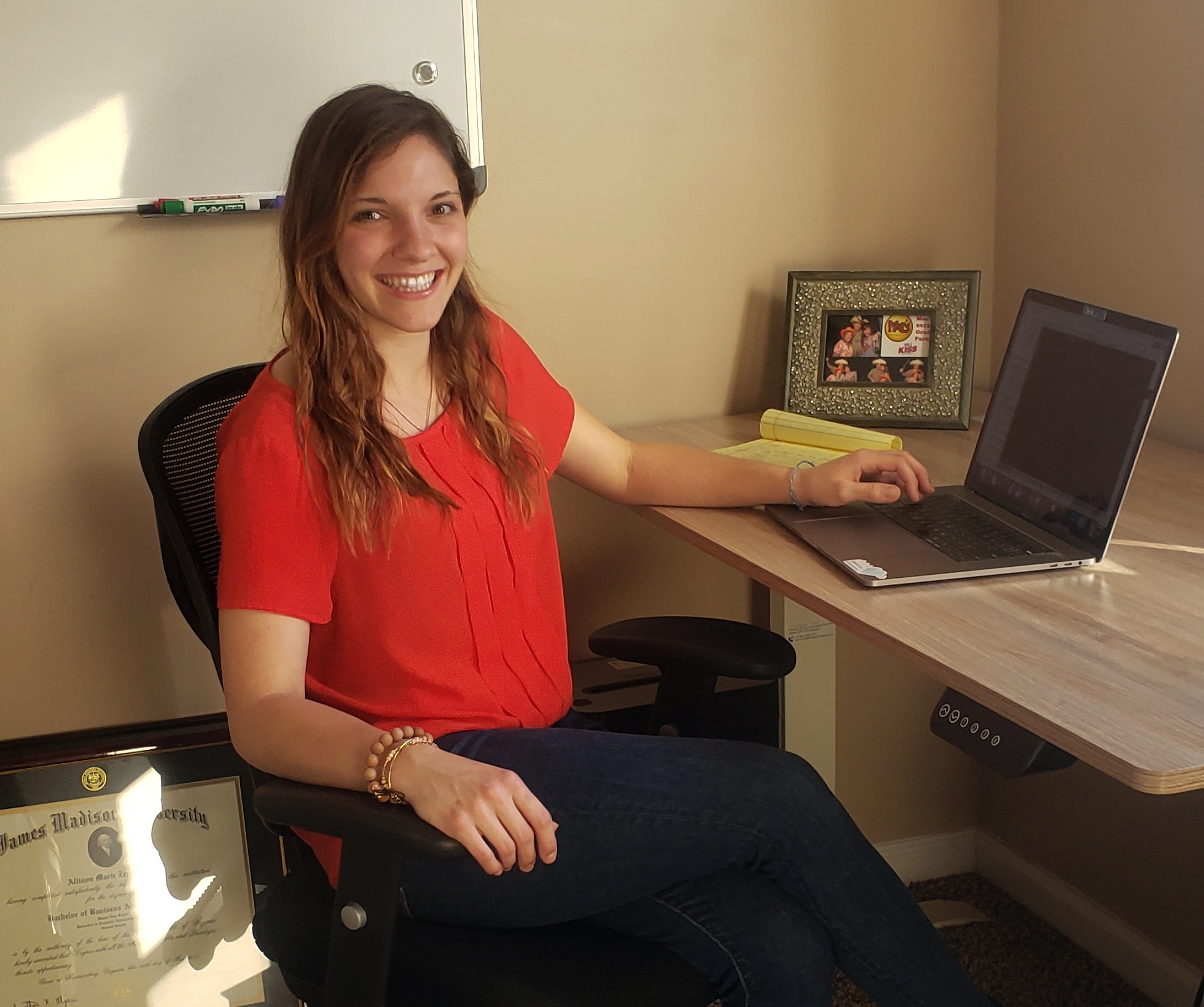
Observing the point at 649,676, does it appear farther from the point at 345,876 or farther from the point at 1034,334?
the point at 345,876

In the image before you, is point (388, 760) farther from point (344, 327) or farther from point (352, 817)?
point (344, 327)

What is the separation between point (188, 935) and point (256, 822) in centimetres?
19

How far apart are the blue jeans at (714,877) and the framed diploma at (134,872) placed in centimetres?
76

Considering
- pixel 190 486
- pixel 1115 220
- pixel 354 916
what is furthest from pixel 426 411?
pixel 1115 220

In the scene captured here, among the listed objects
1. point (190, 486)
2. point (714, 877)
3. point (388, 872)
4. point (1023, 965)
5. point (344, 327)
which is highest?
point (344, 327)

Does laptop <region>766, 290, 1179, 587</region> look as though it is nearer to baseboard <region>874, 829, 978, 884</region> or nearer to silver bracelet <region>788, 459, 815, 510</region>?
silver bracelet <region>788, 459, 815, 510</region>

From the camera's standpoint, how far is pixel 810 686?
6.36 ft

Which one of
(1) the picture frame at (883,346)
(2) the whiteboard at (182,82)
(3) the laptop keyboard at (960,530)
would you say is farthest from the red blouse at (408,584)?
(1) the picture frame at (883,346)

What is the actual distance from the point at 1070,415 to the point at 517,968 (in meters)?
0.86

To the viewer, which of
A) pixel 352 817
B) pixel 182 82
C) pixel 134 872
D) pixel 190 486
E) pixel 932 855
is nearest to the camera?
pixel 352 817

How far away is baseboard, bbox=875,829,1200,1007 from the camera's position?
79.7 inches

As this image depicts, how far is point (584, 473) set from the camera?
1.67 meters

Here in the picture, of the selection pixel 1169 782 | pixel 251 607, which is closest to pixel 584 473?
pixel 251 607

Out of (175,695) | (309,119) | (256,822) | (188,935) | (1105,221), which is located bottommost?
(188,935)
